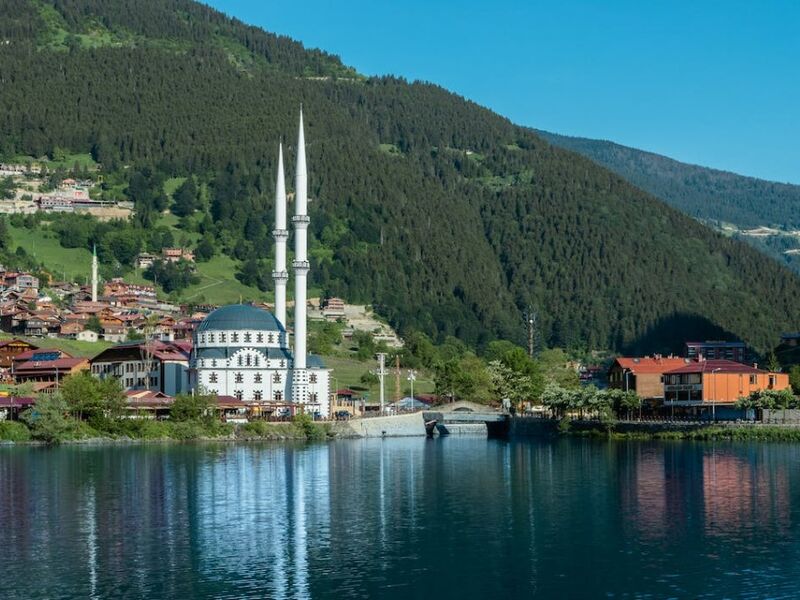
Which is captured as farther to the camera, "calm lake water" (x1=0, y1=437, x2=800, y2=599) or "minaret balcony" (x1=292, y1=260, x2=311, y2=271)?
"minaret balcony" (x1=292, y1=260, x2=311, y2=271)

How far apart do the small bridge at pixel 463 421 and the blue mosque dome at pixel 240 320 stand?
18158mm

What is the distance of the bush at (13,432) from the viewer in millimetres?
116438

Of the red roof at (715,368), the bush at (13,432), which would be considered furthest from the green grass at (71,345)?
the red roof at (715,368)

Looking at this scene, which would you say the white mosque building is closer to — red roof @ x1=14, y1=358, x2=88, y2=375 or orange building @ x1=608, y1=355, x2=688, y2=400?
red roof @ x1=14, y1=358, x2=88, y2=375

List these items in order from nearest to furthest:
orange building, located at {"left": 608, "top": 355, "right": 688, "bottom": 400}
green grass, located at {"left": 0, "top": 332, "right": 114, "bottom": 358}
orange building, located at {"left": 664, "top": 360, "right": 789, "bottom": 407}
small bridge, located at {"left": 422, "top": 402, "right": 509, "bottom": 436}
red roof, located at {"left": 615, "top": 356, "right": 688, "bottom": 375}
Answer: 1. orange building, located at {"left": 664, "top": 360, "right": 789, "bottom": 407}
2. orange building, located at {"left": 608, "top": 355, "right": 688, "bottom": 400}
3. red roof, located at {"left": 615, "top": 356, "right": 688, "bottom": 375}
4. small bridge, located at {"left": 422, "top": 402, "right": 509, "bottom": 436}
5. green grass, located at {"left": 0, "top": 332, "right": 114, "bottom": 358}

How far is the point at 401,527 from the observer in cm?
6322

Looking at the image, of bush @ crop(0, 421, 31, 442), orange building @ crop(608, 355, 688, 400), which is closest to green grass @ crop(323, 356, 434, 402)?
orange building @ crop(608, 355, 688, 400)

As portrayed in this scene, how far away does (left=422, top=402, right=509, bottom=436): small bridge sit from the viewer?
483ft

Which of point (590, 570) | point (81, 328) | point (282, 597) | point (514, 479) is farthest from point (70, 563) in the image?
point (81, 328)

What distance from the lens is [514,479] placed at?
84500 millimetres

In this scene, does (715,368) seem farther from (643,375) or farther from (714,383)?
(643,375)

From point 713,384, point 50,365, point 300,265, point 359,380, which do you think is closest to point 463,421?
point 300,265

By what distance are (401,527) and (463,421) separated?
285 feet

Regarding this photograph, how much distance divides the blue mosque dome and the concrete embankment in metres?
16.9
